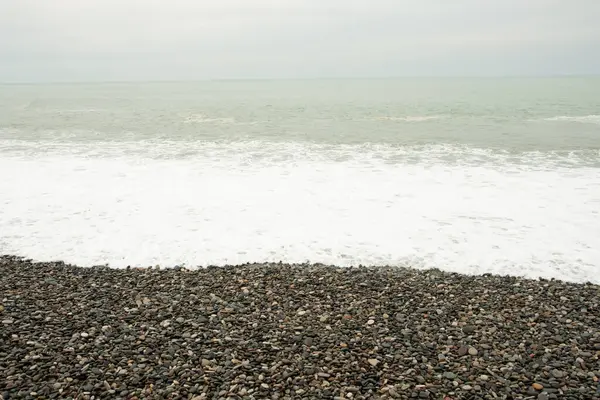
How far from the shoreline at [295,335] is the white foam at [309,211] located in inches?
47.2

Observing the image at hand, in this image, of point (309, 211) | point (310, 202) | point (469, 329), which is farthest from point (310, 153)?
point (469, 329)

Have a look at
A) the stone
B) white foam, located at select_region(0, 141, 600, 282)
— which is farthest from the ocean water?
the stone

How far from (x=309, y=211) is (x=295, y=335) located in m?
6.09

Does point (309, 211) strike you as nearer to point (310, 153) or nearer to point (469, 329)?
point (469, 329)

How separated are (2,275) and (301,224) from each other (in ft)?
20.3

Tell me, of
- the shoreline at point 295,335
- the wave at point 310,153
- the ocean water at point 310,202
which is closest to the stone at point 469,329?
the shoreline at point 295,335

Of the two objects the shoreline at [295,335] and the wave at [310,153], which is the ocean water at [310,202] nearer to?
the wave at [310,153]

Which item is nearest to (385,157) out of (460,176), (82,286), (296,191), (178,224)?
(460,176)

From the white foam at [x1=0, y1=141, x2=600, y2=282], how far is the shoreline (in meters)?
1.20

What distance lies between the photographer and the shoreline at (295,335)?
459 centimetres

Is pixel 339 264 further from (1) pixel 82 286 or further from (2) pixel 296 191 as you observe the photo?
(2) pixel 296 191

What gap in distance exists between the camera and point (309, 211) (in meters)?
11.3

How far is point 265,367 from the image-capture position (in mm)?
4859

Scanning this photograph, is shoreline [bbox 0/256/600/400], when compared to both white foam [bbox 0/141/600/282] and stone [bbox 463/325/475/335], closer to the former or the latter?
stone [bbox 463/325/475/335]
